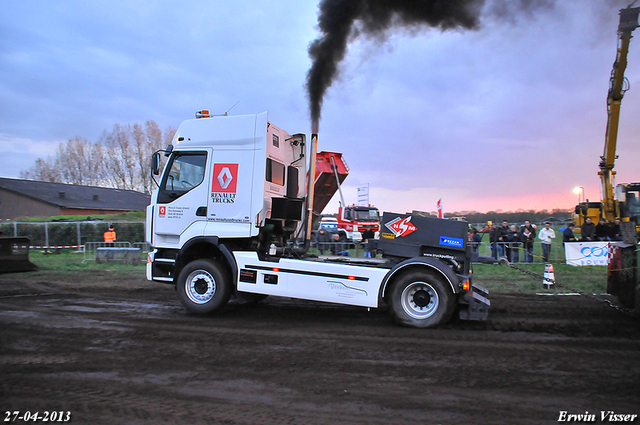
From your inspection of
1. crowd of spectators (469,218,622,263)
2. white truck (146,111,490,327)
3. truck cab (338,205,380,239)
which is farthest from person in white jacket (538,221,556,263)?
white truck (146,111,490,327)

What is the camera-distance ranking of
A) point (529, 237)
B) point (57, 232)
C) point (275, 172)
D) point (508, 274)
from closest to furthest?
point (275, 172), point (508, 274), point (529, 237), point (57, 232)

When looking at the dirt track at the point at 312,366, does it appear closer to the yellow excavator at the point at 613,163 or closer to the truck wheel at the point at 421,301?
the truck wheel at the point at 421,301

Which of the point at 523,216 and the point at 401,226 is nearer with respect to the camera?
the point at 401,226

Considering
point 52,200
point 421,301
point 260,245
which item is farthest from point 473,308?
point 52,200

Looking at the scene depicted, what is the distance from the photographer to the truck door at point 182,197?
24.4 feet

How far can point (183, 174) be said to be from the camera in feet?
24.8

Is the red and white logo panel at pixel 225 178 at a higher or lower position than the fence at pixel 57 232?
higher

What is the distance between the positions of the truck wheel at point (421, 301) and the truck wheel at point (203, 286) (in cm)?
296

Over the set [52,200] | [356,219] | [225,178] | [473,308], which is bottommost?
[473,308]

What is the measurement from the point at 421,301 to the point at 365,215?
602 inches

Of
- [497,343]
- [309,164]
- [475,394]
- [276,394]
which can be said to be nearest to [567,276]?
[497,343]

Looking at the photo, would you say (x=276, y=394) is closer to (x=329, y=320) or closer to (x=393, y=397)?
(x=393, y=397)

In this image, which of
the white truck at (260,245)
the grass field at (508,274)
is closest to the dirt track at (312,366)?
the white truck at (260,245)

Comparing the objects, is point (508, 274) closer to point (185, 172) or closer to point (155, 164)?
point (185, 172)
